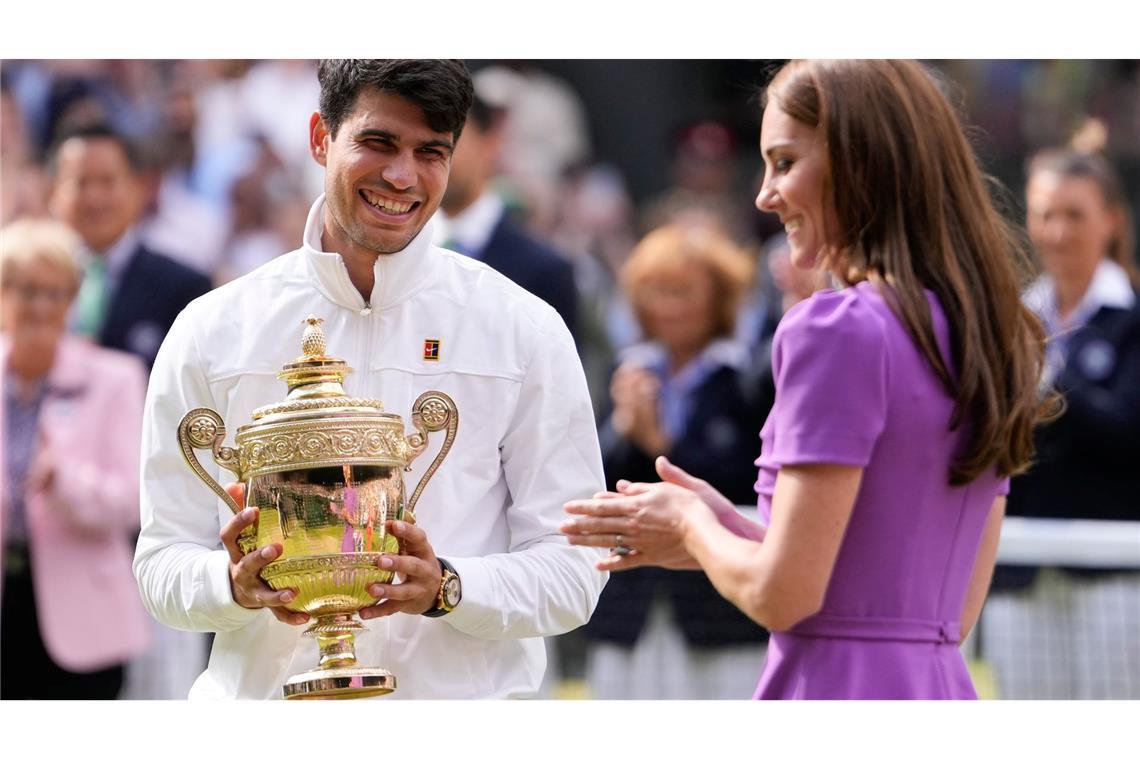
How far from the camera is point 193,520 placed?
415 centimetres

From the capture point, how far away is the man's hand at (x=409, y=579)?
376 centimetres

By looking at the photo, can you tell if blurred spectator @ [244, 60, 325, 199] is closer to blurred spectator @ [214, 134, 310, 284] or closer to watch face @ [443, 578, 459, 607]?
blurred spectator @ [214, 134, 310, 284]

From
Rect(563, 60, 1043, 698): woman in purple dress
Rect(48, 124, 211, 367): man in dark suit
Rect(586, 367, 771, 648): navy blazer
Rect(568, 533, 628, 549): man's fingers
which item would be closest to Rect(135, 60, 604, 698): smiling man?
Rect(568, 533, 628, 549): man's fingers

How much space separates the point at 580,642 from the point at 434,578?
4051mm

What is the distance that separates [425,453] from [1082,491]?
14.4 feet

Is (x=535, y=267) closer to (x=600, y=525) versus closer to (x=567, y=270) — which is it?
(x=567, y=270)

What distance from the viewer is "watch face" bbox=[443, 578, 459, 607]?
3.85m

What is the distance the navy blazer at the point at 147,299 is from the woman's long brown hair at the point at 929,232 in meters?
5.68

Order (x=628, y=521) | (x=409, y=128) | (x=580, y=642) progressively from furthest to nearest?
(x=580, y=642) → (x=409, y=128) → (x=628, y=521)

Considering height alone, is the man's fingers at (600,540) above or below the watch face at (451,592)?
above

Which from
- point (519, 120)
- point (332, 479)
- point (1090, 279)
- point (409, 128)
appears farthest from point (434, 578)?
point (519, 120)

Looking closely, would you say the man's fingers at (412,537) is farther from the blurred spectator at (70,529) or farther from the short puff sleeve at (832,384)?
the blurred spectator at (70,529)

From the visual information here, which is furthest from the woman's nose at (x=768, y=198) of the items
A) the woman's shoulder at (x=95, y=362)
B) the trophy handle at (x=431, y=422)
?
the woman's shoulder at (x=95, y=362)

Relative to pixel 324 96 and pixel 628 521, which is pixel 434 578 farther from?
pixel 324 96
